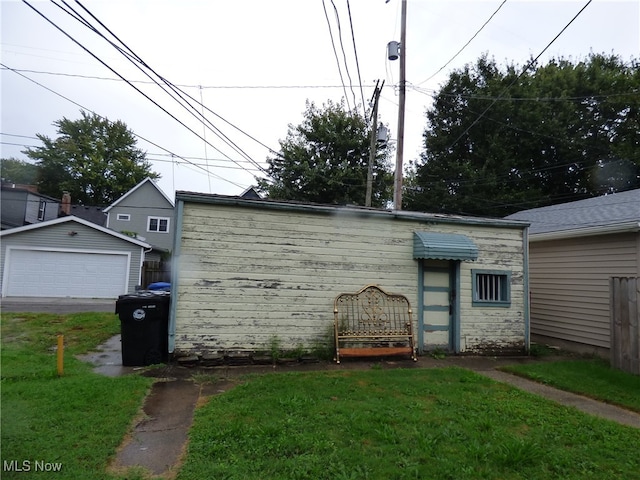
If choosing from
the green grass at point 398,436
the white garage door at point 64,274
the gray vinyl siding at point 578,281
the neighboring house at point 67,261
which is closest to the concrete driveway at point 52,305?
the white garage door at point 64,274

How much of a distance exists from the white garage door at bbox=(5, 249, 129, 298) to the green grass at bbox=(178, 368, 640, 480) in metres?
15.3

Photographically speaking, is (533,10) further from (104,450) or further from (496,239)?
(104,450)

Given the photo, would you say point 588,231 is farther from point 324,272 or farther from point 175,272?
point 175,272

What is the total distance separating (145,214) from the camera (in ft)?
84.4

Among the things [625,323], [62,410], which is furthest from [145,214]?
[625,323]

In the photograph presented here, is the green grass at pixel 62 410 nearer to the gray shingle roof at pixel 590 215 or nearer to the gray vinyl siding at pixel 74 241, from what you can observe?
the gray shingle roof at pixel 590 215

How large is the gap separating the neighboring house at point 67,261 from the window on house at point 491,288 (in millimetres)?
15619

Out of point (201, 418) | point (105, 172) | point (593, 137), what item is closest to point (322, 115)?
point (593, 137)

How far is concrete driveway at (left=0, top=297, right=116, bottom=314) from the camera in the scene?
12367mm

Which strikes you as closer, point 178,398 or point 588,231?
point 178,398

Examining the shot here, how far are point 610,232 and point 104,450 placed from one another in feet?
29.4

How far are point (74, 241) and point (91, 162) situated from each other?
2185 centimetres

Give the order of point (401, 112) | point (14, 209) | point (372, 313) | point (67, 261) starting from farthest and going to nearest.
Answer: point (14, 209), point (67, 261), point (401, 112), point (372, 313)

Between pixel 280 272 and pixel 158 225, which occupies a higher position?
pixel 158 225
